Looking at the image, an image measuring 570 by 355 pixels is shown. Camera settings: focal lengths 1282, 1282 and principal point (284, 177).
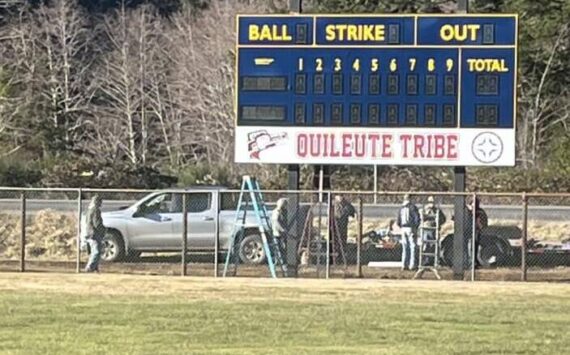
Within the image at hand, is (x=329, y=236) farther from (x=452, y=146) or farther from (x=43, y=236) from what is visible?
(x=43, y=236)

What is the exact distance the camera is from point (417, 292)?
69.5 ft

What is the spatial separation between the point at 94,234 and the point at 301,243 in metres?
3.97

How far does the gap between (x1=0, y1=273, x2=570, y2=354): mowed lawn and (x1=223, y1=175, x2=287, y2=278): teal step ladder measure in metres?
1.10

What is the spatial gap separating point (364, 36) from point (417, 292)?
18.0 ft

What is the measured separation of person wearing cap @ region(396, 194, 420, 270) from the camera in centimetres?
2434

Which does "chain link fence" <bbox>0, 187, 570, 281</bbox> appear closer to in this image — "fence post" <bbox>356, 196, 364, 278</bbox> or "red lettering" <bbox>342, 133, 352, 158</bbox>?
"fence post" <bbox>356, 196, 364, 278</bbox>

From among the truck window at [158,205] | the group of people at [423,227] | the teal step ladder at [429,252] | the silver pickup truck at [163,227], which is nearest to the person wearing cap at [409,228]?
the group of people at [423,227]

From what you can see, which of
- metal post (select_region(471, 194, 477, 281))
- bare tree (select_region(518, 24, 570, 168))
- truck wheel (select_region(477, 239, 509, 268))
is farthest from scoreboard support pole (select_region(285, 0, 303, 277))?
bare tree (select_region(518, 24, 570, 168))

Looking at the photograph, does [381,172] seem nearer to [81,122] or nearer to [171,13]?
[81,122]

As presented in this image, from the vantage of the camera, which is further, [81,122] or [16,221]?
[81,122]

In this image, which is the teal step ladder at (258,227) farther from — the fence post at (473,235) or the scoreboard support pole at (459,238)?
the fence post at (473,235)

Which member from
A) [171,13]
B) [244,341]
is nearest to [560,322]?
[244,341]

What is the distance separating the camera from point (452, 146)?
23859 mm

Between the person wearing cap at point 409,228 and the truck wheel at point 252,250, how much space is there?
286cm
